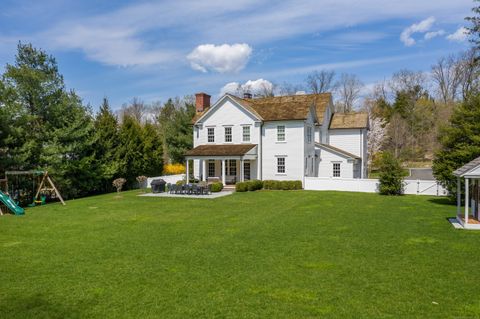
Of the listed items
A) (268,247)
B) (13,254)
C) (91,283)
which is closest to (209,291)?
(91,283)

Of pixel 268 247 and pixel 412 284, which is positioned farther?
pixel 268 247

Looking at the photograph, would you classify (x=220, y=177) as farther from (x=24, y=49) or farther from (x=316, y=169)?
(x=24, y=49)

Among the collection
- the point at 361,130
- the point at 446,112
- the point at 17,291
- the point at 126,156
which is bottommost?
the point at 17,291

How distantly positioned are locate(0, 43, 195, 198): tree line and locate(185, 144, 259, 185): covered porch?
557cm

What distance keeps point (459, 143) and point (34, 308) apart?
19.9 meters

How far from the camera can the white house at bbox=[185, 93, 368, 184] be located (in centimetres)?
2916

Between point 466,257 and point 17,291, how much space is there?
10618mm

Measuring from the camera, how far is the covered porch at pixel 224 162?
93.8ft

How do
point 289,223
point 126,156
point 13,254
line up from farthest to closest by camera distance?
point 126,156, point 289,223, point 13,254

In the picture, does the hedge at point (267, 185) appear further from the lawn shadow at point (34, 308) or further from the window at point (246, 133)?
the lawn shadow at point (34, 308)

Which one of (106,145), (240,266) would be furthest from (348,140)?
(240,266)

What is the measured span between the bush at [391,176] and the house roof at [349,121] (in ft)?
33.5

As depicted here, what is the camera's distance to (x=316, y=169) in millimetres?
32188

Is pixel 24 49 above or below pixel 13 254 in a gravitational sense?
above
